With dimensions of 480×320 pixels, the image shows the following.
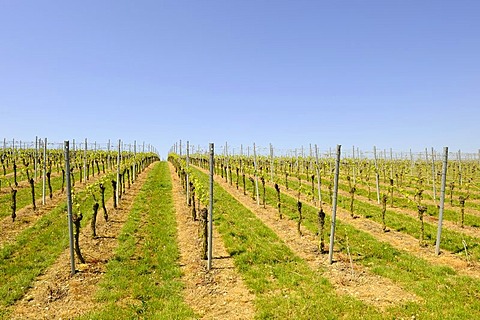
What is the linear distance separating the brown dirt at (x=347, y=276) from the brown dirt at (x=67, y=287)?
6.08m

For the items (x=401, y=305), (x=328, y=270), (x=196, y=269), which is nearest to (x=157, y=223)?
(x=196, y=269)

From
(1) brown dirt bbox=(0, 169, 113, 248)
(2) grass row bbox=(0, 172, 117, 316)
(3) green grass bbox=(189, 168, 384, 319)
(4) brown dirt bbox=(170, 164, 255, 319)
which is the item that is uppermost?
(1) brown dirt bbox=(0, 169, 113, 248)

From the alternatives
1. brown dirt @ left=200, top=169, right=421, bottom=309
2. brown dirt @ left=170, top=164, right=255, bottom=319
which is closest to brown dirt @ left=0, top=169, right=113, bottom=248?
brown dirt @ left=170, top=164, right=255, bottom=319

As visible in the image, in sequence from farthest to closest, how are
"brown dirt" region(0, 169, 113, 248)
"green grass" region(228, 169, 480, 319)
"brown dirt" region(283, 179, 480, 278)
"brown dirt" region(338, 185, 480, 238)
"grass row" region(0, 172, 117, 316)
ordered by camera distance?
"brown dirt" region(338, 185, 480, 238) → "brown dirt" region(0, 169, 113, 248) → "brown dirt" region(283, 179, 480, 278) → "grass row" region(0, 172, 117, 316) → "green grass" region(228, 169, 480, 319)

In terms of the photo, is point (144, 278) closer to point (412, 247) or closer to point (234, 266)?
point (234, 266)

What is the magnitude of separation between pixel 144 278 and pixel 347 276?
5531 mm

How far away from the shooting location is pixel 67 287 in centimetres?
721

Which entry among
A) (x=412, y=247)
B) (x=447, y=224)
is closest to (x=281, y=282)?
(x=412, y=247)

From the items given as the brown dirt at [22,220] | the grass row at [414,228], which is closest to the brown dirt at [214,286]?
the brown dirt at [22,220]

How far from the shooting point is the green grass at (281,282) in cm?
615

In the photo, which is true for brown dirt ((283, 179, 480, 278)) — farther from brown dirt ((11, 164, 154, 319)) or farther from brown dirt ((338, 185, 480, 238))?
brown dirt ((11, 164, 154, 319))

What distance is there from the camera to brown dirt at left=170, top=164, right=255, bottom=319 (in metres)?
6.41

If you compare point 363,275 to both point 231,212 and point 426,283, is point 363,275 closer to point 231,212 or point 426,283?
point 426,283

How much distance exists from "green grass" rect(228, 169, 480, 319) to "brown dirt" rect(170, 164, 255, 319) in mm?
3263
